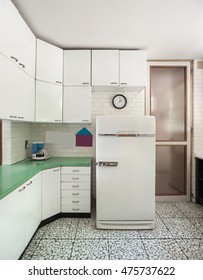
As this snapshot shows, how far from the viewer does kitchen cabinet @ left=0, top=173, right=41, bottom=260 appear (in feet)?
4.91

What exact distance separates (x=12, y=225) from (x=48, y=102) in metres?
1.75

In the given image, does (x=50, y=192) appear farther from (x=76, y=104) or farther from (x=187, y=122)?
(x=187, y=122)

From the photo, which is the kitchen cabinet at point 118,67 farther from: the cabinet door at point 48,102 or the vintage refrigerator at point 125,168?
the vintage refrigerator at point 125,168

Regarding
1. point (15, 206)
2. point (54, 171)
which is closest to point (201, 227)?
point (54, 171)

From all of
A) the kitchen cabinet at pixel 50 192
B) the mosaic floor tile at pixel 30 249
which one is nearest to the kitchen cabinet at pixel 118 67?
the kitchen cabinet at pixel 50 192

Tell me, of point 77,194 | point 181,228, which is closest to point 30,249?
point 77,194

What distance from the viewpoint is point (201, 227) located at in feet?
8.50

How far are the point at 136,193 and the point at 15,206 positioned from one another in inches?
56.7

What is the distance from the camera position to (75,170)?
2814mm

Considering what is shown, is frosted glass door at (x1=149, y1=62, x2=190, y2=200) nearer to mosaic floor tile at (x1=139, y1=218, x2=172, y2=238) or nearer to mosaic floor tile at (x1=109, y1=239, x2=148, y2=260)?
mosaic floor tile at (x1=139, y1=218, x2=172, y2=238)

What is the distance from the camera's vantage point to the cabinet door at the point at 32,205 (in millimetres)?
1988

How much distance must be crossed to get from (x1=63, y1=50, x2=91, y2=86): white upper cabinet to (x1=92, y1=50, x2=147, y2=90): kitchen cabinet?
3.6 inches

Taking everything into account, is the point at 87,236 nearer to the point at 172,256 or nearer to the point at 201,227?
the point at 172,256

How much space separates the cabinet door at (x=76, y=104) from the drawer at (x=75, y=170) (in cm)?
71
